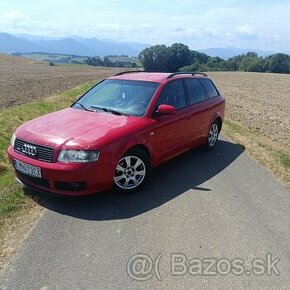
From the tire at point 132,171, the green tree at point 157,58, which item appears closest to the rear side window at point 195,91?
the tire at point 132,171

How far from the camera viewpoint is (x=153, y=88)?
6.70 meters

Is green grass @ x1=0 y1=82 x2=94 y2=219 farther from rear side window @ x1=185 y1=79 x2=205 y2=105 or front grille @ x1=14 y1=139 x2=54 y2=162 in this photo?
rear side window @ x1=185 y1=79 x2=205 y2=105

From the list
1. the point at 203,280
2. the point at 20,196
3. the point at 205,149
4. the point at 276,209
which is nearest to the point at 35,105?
the point at 205,149

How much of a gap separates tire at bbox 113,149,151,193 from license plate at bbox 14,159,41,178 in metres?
1.12

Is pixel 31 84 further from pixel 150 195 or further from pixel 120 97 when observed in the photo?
pixel 150 195

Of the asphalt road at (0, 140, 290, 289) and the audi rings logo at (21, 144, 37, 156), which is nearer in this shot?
the asphalt road at (0, 140, 290, 289)

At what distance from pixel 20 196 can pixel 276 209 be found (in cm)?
379

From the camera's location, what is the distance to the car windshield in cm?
637

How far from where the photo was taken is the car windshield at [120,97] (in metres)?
6.37

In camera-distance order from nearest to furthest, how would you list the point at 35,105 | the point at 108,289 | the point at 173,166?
the point at 108,289 → the point at 173,166 → the point at 35,105

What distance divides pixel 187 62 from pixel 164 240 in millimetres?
93308

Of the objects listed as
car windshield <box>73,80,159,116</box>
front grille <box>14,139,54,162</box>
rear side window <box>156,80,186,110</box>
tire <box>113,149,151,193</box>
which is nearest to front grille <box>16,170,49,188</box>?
front grille <box>14,139,54,162</box>

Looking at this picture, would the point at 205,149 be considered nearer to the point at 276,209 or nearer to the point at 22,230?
the point at 276,209

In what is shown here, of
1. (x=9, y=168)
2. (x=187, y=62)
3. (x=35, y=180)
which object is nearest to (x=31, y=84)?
(x=9, y=168)
